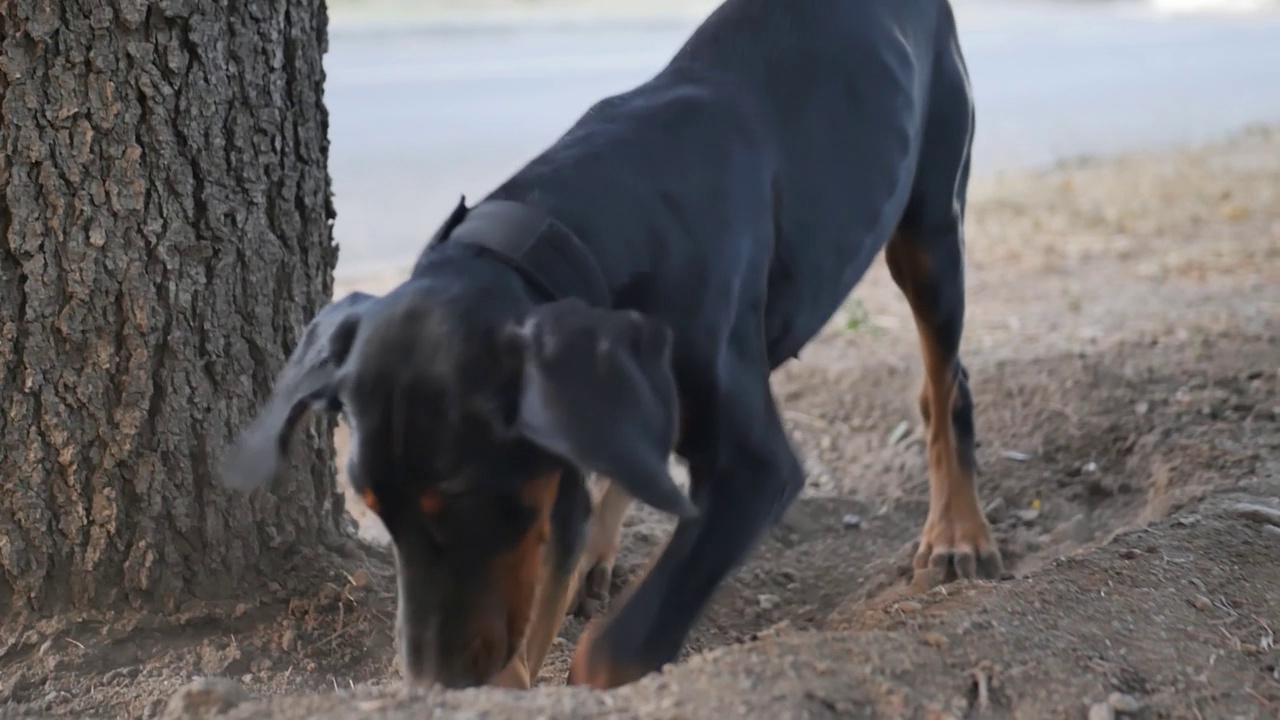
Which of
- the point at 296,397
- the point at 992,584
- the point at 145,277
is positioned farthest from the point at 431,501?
the point at 992,584

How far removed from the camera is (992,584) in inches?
117

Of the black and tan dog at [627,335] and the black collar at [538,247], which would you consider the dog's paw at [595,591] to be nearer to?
the black and tan dog at [627,335]

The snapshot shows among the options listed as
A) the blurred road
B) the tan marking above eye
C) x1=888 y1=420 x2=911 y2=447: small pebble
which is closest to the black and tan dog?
the tan marking above eye

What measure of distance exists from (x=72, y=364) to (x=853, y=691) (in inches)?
→ 70.6

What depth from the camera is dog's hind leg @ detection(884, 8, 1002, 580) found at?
3.83 metres

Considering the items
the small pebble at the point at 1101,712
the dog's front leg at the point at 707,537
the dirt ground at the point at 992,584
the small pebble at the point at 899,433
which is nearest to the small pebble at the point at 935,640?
the dirt ground at the point at 992,584

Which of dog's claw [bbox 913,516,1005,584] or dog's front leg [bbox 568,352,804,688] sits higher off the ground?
dog's front leg [bbox 568,352,804,688]

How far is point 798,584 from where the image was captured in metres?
3.92

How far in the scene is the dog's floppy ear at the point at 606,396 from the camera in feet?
6.53

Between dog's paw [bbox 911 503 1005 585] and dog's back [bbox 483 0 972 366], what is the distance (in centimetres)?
87

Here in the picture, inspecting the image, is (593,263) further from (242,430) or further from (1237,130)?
(1237,130)

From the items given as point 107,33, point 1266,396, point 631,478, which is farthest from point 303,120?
point 1266,396

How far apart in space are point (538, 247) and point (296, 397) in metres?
0.50

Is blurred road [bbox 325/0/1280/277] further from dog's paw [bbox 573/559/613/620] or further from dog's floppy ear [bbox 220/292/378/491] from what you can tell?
dog's floppy ear [bbox 220/292/378/491]
